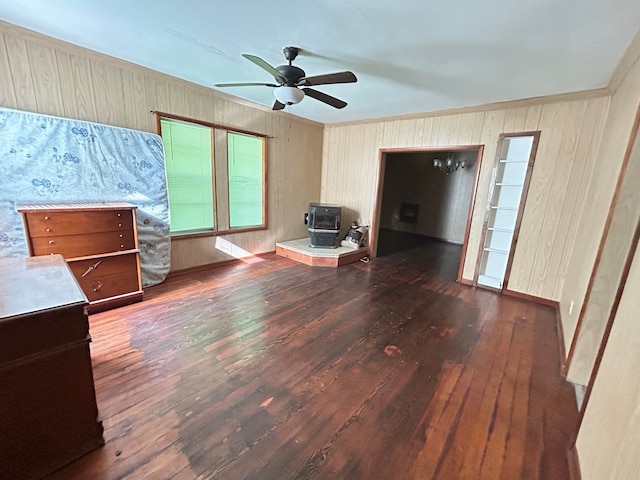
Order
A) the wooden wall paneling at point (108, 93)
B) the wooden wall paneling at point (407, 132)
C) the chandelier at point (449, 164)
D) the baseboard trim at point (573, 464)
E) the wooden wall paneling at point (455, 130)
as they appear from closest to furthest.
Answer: the baseboard trim at point (573, 464)
the wooden wall paneling at point (108, 93)
the wooden wall paneling at point (455, 130)
the wooden wall paneling at point (407, 132)
the chandelier at point (449, 164)

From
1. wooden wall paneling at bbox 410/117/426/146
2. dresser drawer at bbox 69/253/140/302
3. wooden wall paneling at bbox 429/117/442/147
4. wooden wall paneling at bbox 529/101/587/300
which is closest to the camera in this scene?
dresser drawer at bbox 69/253/140/302

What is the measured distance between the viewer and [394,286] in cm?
380

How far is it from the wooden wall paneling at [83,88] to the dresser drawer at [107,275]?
1.48 metres

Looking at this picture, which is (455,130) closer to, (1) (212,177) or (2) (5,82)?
(1) (212,177)

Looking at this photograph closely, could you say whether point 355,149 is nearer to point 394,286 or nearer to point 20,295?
point 394,286

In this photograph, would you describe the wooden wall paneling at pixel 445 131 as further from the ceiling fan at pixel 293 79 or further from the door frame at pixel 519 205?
the ceiling fan at pixel 293 79

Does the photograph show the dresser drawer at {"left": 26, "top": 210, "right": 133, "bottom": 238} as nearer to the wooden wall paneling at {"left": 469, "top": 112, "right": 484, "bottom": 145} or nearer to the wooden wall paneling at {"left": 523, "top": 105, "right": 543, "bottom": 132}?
the wooden wall paneling at {"left": 469, "top": 112, "right": 484, "bottom": 145}

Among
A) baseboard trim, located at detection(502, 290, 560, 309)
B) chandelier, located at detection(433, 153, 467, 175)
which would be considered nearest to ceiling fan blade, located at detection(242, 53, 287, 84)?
baseboard trim, located at detection(502, 290, 560, 309)

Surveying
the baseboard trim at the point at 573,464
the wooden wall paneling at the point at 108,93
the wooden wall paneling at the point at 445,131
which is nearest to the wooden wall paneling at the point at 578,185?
the wooden wall paneling at the point at 445,131

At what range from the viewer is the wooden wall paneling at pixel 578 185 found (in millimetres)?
2967

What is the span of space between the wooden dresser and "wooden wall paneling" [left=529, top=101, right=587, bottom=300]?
4.78 m

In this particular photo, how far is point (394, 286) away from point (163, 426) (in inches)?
119

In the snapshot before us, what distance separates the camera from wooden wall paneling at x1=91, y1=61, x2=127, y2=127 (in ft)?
9.14

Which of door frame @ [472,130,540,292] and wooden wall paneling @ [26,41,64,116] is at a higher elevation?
wooden wall paneling @ [26,41,64,116]
